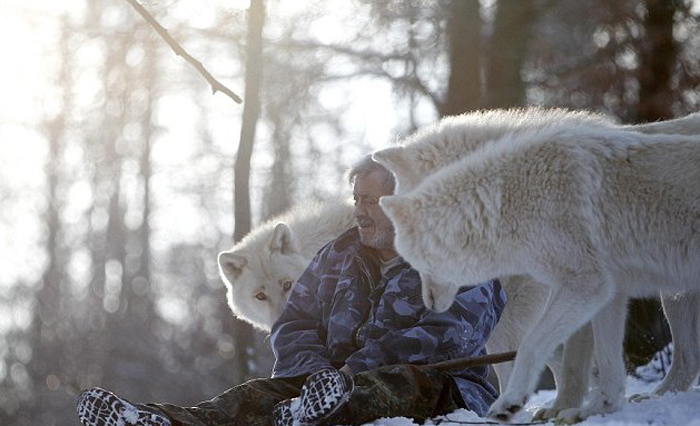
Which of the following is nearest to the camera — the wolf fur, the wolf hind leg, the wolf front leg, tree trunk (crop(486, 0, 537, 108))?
the wolf front leg

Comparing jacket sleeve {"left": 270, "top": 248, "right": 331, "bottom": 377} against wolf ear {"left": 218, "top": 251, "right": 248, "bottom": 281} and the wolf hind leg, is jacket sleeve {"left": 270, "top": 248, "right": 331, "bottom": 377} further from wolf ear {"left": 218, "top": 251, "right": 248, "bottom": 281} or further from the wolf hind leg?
wolf ear {"left": 218, "top": 251, "right": 248, "bottom": 281}

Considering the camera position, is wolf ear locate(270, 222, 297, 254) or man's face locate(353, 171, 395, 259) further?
wolf ear locate(270, 222, 297, 254)

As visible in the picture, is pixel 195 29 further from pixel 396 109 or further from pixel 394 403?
pixel 394 403

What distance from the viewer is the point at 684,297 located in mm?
6035

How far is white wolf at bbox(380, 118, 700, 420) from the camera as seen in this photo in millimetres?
4820

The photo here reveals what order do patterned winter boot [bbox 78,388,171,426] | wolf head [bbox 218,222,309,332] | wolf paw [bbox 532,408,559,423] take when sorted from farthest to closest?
wolf head [bbox 218,222,309,332]
wolf paw [bbox 532,408,559,423]
patterned winter boot [bbox 78,388,171,426]

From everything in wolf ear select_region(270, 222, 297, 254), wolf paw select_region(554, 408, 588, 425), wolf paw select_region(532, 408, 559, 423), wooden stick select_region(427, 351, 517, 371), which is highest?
wolf ear select_region(270, 222, 297, 254)

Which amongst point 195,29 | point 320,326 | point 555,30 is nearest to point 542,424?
point 320,326

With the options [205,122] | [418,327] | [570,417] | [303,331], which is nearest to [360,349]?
[418,327]

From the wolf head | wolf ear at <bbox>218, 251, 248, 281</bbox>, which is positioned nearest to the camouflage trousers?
the wolf head

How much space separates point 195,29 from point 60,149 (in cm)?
1362

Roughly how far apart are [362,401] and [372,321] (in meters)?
0.78

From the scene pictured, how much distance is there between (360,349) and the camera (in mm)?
5426

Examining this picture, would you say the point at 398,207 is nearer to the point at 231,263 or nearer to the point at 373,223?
the point at 373,223
